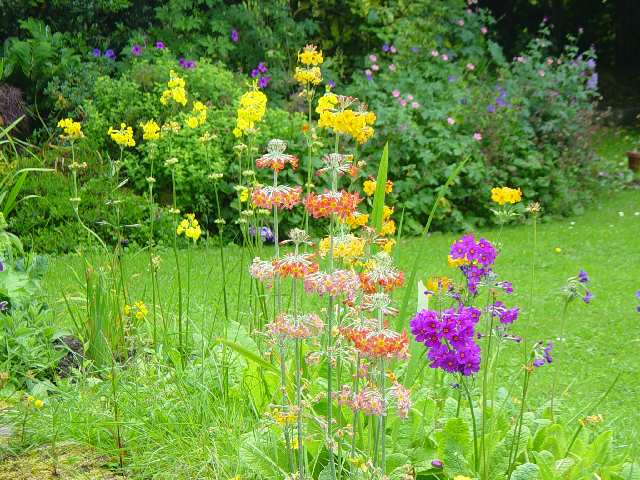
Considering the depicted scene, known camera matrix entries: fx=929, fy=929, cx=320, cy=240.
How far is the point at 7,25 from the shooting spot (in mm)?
8625

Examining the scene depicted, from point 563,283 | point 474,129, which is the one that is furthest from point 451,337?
point 474,129

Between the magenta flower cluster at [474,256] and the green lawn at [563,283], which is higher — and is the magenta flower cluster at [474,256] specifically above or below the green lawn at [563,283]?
above

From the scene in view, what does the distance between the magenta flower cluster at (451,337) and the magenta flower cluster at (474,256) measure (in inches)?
12.4

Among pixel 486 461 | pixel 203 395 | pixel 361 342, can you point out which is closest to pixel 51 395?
pixel 203 395

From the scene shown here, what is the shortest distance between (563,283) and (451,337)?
13.6 feet

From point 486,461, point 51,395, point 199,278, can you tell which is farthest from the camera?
point 199,278

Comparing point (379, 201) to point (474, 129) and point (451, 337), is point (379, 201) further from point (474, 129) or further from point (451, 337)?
point (474, 129)

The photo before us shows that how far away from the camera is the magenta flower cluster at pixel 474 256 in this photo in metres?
2.43

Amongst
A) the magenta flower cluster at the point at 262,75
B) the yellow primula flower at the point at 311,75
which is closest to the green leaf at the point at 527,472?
the yellow primula flower at the point at 311,75

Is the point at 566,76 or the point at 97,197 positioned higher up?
the point at 566,76

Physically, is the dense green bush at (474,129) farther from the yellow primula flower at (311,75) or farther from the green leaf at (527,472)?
the green leaf at (527,472)

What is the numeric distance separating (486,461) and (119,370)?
4.33 ft

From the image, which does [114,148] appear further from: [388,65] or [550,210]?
[550,210]

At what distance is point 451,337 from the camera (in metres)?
2.13
